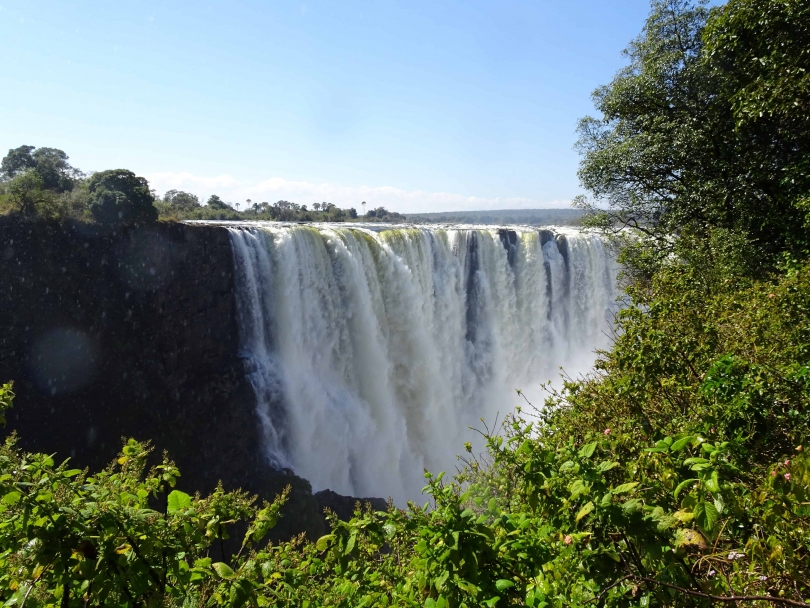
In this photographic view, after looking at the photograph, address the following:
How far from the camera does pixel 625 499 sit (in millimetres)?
2580

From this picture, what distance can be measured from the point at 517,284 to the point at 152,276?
15.5m

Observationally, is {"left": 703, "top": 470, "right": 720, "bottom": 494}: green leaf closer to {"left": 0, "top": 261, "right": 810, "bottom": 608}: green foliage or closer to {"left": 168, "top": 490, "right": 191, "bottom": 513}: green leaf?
{"left": 0, "top": 261, "right": 810, "bottom": 608}: green foliage

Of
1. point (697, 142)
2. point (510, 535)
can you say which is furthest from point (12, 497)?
point (697, 142)

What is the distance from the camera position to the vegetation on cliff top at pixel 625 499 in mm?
1683

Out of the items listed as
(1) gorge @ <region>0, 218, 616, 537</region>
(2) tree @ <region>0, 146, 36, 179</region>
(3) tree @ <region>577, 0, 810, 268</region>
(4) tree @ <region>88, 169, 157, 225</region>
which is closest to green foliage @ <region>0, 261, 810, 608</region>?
(3) tree @ <region>577, 0, 810, 268</region>

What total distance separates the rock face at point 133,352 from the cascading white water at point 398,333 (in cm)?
117

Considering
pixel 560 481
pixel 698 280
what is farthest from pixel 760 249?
pixel 560 481

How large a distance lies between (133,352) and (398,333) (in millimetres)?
9266

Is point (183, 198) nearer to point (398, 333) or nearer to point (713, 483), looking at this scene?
point (398, 333)

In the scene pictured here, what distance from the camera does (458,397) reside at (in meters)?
21.3

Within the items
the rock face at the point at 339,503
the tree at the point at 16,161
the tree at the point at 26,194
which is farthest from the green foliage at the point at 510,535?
the tree at the point at 16,161

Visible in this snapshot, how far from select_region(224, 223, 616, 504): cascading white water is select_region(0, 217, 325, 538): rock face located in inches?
45.9

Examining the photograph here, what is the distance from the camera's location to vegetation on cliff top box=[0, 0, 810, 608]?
1.68 m

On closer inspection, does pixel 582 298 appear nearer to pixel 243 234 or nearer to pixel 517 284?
pixel 517 284
